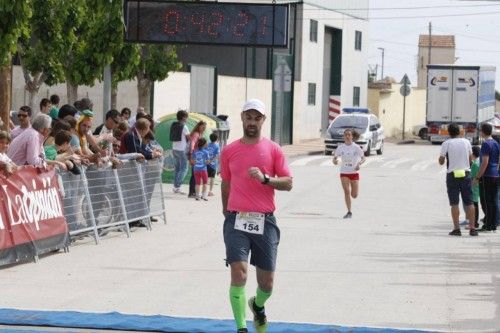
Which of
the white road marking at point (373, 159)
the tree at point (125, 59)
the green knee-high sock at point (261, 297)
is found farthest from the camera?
the white road marking at point (373, 159)

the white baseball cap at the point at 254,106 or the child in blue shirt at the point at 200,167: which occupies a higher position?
the white baseball cap at the point at 254,106

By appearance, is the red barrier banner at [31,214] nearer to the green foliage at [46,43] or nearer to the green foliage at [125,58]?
the green foliage at [125,58]

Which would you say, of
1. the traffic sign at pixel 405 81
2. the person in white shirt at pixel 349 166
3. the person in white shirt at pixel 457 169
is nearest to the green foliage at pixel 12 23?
the person in white shirt at pixel 457 169

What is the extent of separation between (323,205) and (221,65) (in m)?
31.6

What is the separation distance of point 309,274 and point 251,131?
4.90m

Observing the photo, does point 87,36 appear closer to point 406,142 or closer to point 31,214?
point 31,214

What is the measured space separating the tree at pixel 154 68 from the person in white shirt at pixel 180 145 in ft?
33.5

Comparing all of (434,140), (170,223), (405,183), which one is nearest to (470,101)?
(434,140)

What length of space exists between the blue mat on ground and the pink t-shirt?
1120 mm

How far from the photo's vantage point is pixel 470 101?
185 ft

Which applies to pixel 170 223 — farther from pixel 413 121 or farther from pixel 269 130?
pixel 413 121

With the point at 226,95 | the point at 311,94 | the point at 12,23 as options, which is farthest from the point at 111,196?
the point at 311,94

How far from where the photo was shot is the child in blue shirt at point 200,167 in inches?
1032

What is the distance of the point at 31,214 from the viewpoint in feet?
50.6
